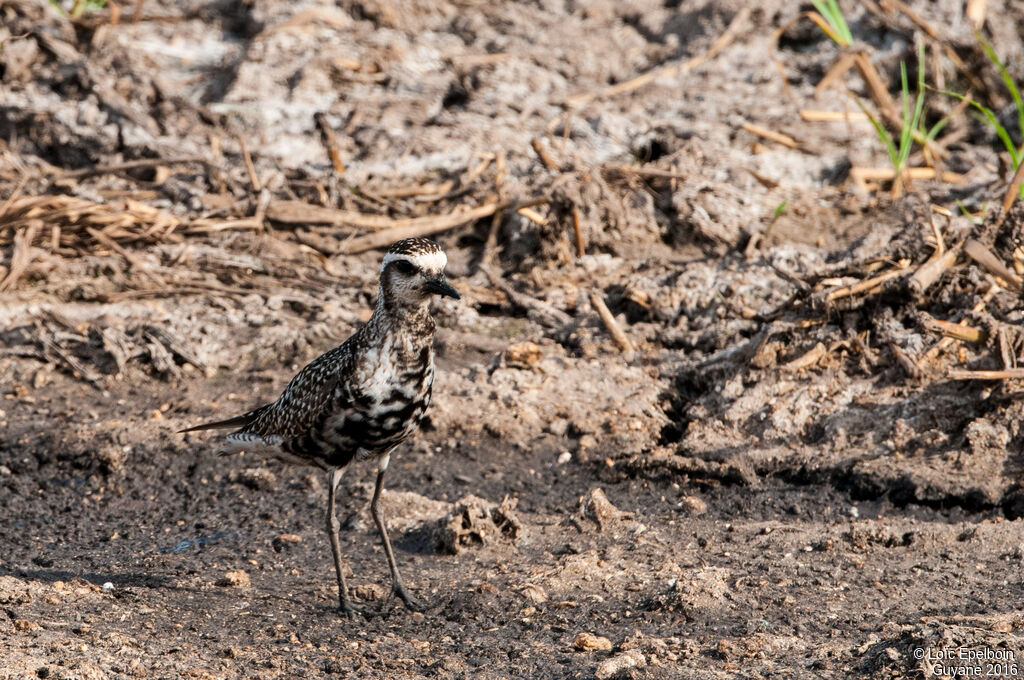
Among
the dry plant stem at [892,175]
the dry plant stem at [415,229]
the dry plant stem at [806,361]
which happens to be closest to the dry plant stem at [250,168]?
the dry plant stem at [415,229]

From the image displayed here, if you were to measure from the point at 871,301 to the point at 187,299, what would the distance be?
423cm

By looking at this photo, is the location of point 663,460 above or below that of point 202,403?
above

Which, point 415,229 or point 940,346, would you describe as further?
point 415,229

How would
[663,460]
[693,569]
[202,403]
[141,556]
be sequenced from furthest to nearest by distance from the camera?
1. [202,403]
2. [663,460]
3. [141,556]
4. [693,569]

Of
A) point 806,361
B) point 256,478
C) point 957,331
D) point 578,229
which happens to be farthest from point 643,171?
point 256,478

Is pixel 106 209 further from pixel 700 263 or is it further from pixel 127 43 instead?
pixel 700 263

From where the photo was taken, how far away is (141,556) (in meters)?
5.13

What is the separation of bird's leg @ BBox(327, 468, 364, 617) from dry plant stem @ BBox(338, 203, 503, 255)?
2.68 metres

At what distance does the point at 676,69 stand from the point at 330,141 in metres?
2.91

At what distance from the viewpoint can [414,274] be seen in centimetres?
464

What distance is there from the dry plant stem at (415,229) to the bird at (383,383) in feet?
8.24

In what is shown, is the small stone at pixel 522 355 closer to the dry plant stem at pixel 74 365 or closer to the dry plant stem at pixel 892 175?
the dry plant stem at pixel 74 365

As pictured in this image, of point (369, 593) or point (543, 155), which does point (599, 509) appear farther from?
point (543, 155)

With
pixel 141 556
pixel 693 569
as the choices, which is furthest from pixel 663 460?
pixel 141 556
